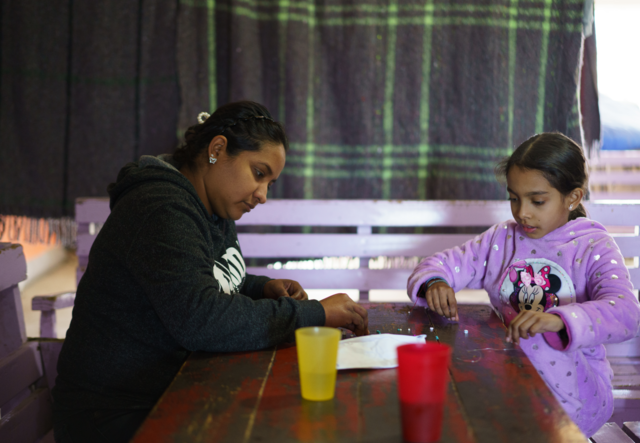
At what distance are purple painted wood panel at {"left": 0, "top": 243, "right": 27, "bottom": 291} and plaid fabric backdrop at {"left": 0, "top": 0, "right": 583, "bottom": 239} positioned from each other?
1.11m

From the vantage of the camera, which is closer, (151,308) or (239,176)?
(151,308)

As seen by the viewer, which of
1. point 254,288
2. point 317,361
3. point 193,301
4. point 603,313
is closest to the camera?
point 317,361

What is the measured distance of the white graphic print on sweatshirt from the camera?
1.32m

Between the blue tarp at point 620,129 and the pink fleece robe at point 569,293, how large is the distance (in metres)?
1.51

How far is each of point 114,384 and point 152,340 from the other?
4.6 inches

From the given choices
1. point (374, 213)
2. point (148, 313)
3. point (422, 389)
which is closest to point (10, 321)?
A: point (148, 313)

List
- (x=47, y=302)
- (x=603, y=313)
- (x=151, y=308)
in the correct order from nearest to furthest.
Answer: (x=151, y=308) < (x=603, y=313) < (x=47, y=302)

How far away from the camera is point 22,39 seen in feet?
8.23

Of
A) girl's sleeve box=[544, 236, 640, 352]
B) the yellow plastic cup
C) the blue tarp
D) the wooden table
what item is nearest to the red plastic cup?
the wooden table

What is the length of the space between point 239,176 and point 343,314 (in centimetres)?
43

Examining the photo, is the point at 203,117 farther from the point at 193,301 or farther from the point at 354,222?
the point at 354,222

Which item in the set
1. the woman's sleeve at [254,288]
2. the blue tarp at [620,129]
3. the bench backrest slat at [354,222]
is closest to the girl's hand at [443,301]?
the woman's sleeve at [254,288]

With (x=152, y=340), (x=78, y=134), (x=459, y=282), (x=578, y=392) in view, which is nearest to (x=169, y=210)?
(x=152, y=340)

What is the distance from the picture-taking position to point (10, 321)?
1.55 m
